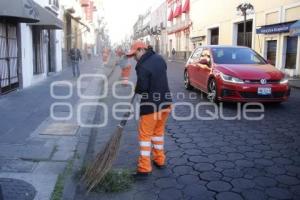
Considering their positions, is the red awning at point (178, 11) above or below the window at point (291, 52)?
above

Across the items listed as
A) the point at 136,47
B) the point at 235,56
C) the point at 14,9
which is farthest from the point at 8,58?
the point at 136,47

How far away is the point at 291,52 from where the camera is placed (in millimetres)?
19594

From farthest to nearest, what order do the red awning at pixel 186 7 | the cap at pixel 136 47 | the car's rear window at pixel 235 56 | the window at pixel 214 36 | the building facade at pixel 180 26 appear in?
the building facade at pixel 180 26 < the red awning at pixel 186 7 < the window at pixel 214 36 < the car's rear window at pixel 235 56 < the cap at pixel 136 47

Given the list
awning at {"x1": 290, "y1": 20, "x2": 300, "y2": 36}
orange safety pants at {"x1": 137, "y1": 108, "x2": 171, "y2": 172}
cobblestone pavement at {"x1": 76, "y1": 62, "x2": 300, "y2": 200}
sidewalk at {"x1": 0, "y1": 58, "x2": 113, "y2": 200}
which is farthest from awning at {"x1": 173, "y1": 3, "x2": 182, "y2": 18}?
orange safety pants at {"x1": 137, "y1": 108, "x2": 171, "y2": 172}

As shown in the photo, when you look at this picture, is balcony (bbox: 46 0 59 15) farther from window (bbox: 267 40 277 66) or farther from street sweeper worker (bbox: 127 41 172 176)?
street sweeper worker (bbox: 127 41 172 176)

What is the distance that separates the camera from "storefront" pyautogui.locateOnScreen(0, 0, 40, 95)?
1054 cm

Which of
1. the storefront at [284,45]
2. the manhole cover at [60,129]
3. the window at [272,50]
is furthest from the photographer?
the window at [272,50]

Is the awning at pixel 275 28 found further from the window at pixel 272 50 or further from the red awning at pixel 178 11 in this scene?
the red awning at pixel 178 11

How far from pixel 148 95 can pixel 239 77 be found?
4753 mm

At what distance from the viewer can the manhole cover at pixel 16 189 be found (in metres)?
4.11

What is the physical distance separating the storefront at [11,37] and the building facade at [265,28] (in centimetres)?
1241

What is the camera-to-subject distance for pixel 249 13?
24.2 meters

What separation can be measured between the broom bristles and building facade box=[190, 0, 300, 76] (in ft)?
51.7

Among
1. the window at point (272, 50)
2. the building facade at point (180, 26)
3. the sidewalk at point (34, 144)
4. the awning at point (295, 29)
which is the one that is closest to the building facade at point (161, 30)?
the building facade at point (180, 26)
